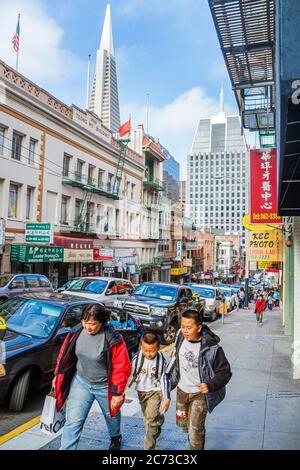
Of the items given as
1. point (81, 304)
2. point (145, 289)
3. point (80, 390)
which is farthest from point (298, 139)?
point (145, 289)

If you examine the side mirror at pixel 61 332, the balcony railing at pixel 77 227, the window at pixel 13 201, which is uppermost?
the window at pixel 13 201

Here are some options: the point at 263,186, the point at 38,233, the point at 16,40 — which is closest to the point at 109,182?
the point at 38,233

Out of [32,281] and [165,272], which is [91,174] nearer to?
[32,281]

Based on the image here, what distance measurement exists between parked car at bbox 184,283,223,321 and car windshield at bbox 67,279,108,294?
658cm

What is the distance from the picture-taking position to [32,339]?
248 inches

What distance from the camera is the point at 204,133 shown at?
184 m

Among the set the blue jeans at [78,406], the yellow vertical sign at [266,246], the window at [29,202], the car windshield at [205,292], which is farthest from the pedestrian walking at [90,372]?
the window at [29,202]

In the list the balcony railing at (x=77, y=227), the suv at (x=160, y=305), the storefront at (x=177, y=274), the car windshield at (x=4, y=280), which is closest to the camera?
the suv at (x=160, y=305)

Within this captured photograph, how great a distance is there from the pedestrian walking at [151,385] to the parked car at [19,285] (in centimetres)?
1053

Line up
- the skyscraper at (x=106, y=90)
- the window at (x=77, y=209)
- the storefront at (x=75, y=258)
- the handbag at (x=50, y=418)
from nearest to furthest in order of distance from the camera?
the handbag at (x=50, y=418) → the storefront at (x=75, y=258) → the window at (x=77, y=209) → the skyscraper at (x=106, y=90)

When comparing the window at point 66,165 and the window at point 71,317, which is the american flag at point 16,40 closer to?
the window at point 66,165

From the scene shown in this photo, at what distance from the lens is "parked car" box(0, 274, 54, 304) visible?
1390 cm

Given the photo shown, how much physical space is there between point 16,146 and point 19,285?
11.3 meters

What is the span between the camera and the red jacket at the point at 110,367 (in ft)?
12.8
